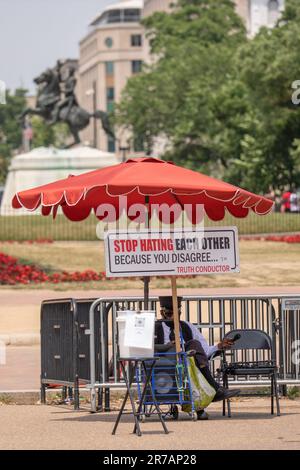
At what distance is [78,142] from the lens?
6825 cm

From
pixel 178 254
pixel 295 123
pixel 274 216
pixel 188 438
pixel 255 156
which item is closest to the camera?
pixel 188 438

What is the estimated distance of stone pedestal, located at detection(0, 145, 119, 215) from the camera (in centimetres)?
6494

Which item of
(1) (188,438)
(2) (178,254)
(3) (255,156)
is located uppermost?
(3) (255,156)

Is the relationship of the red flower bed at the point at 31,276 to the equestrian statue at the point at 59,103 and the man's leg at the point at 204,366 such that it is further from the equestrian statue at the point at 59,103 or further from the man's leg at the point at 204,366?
the equestrian statue at the point at 59,103

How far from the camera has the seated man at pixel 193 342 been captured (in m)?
13.5

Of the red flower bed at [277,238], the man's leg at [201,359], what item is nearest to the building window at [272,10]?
the red flower bed at [277,238]

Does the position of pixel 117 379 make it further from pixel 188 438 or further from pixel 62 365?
pixel 188 438

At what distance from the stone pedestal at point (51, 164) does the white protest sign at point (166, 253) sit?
50944 millimetres

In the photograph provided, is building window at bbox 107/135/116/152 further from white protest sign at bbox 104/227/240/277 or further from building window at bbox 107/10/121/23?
white protest sign at bbox 104/227/240/277

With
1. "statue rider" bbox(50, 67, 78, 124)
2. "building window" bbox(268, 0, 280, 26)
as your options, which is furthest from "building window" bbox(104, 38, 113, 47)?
"statue rider" bbox(50, 67, 78, 124)

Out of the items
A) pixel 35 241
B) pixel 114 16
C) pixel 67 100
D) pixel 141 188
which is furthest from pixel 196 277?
pixel 114 16

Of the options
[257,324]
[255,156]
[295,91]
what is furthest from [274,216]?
[257,324]

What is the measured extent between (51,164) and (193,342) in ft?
173

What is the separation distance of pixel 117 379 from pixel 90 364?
1.18ft
